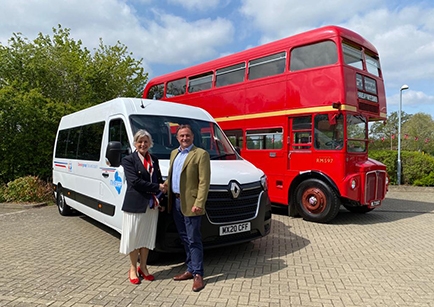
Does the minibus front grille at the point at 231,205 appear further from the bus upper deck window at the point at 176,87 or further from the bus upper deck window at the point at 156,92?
the bus upper deck window at the point at 156,92

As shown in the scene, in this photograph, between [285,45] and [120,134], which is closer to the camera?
[120,134]

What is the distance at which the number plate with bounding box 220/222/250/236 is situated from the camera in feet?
15.0

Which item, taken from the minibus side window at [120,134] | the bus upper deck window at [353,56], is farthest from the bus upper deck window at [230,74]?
the minibus side window at [120,134]

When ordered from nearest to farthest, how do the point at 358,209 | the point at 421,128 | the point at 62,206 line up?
the point at 62,206 < the point at 358,209 < the point at 421,128

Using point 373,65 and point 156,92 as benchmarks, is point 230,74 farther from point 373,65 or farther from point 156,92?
point 373,65

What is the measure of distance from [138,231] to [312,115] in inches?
211

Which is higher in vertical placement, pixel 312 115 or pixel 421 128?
pixel 421 128

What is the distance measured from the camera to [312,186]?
809 cm

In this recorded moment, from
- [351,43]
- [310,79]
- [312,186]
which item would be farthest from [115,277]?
[351,43]

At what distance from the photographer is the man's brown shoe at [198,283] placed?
13.0 ft

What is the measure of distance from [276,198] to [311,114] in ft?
7.73

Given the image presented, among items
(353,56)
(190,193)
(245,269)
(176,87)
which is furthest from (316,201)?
(176,87)

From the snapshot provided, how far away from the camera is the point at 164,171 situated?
4.57 m

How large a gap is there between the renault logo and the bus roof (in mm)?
4899
